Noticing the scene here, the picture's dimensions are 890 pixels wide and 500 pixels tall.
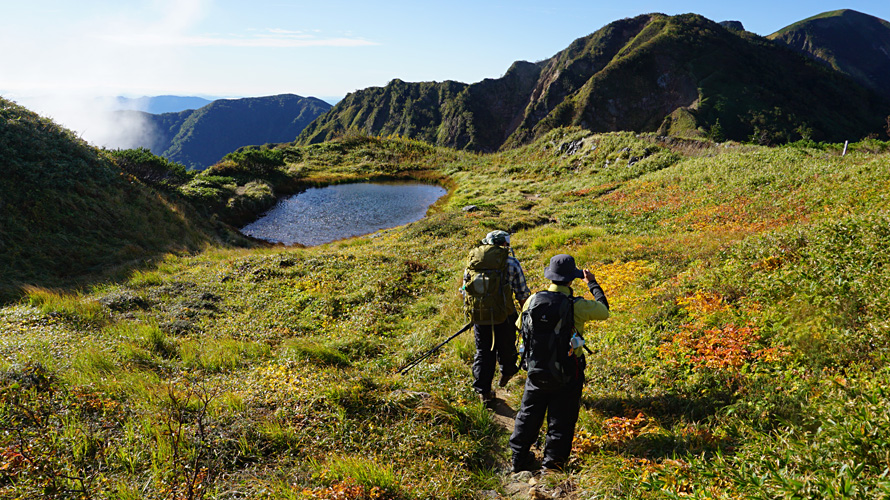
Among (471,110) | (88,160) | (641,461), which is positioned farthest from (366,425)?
(471,110)

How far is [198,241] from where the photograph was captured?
23.2m

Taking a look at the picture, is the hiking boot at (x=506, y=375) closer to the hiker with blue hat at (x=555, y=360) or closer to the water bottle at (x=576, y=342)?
the hiker with blue hat at (x=555, y=360)

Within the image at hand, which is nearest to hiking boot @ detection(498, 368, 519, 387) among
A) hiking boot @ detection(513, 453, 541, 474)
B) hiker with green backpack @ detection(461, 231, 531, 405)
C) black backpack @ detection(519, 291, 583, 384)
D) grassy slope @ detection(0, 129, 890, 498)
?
hiker with green backpack @ detection(461, 231, 531, 405)

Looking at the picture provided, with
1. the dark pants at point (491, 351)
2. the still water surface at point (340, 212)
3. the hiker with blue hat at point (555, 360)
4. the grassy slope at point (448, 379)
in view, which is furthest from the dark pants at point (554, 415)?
the still water surface at point (340, 212)

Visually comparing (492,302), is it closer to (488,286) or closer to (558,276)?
(488,286)

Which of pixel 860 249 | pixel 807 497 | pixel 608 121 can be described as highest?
pixel 608 121

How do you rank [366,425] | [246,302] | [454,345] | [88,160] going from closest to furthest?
[366,425]
[454,345]
[246,302]
[88,160]

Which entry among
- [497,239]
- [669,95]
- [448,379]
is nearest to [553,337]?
[497,239]

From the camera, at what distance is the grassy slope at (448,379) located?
4.26m

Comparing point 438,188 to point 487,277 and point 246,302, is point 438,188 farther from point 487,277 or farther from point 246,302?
point 487,277

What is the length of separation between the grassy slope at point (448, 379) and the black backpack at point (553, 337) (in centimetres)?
121

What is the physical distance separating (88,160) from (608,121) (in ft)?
481

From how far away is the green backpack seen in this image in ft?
20.1

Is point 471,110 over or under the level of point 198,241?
over
